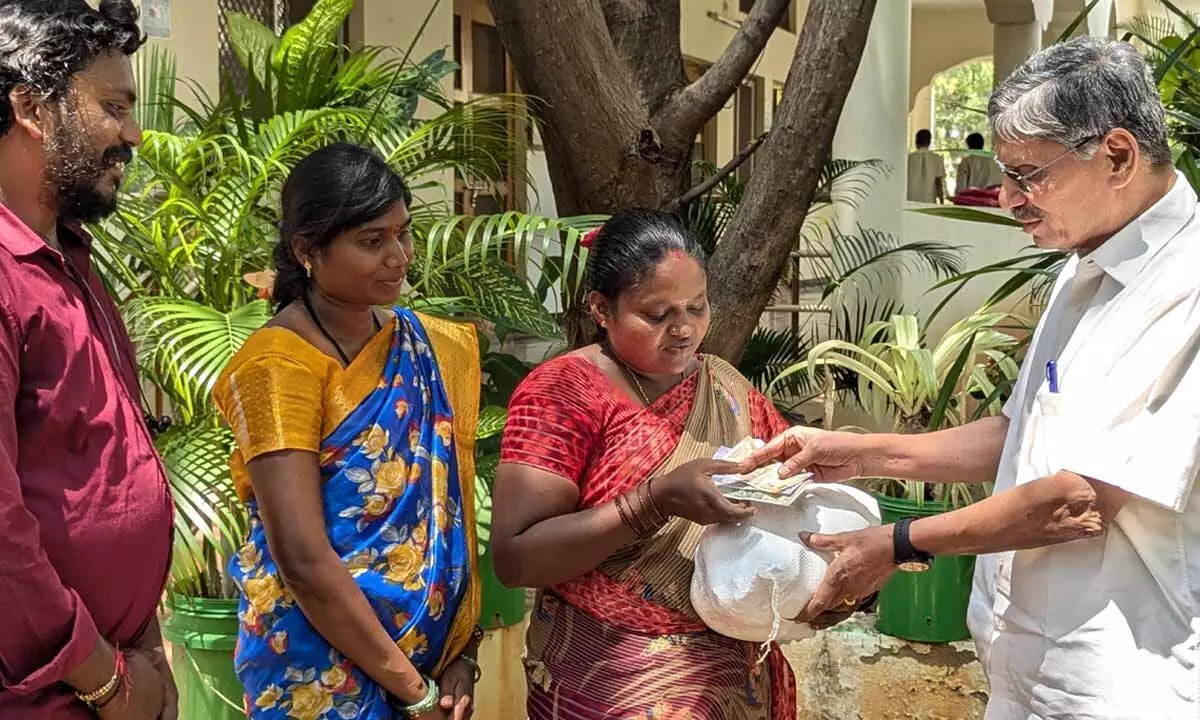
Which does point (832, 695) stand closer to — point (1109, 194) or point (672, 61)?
point (672, 61)

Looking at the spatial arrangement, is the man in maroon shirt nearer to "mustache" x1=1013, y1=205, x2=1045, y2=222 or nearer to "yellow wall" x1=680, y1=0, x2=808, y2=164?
"mustache" x1=1013, y1=205, x2=1045, y2=222

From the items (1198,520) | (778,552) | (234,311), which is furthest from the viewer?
(234,311)

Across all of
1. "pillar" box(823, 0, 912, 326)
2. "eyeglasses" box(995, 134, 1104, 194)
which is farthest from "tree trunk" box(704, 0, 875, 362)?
"pillar" box(823, 0, 912, 326)

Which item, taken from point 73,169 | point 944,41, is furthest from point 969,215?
point 944,41

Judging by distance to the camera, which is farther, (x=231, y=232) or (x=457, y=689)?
(x=231, y=232)

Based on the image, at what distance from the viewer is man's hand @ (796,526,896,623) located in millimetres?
1833

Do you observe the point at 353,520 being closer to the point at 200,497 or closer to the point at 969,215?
the point at 200,497

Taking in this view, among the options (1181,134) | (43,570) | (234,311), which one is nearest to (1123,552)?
(43,570)

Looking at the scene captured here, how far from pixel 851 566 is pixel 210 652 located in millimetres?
1545

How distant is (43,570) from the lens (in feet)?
4.60

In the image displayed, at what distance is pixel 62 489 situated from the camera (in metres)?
1.49

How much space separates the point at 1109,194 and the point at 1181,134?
77.0 inches

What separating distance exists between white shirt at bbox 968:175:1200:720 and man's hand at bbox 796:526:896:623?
21 cm

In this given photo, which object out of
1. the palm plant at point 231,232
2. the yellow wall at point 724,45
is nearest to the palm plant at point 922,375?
the palm plant at point 231,232
